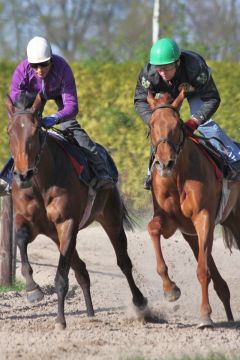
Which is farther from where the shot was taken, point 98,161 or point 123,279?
point 123,279

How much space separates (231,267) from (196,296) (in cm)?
176

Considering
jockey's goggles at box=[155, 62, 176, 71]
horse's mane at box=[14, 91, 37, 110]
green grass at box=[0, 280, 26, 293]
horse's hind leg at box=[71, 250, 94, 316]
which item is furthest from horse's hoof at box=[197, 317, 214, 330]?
green grass at box=[0, 280, 26, 293]

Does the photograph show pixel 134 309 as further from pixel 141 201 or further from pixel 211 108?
pixel 141 201

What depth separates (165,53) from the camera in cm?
895

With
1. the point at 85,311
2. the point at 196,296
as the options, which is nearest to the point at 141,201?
the point at 196,296

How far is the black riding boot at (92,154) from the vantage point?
9672mm

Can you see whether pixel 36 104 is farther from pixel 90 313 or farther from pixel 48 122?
pixel 90 313

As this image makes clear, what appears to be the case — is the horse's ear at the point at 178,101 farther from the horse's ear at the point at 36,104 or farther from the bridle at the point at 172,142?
the horse's ear at the point at 36,104

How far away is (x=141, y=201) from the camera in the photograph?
1516 cm

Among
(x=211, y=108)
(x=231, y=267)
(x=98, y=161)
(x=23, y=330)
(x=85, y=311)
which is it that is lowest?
(x=231, y=267)

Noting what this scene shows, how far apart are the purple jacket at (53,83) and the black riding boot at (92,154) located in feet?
1.36

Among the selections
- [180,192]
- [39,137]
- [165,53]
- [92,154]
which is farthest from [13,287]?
[165,53]

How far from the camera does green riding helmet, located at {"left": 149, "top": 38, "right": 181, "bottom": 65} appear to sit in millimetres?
8938

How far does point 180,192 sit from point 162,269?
68cm
